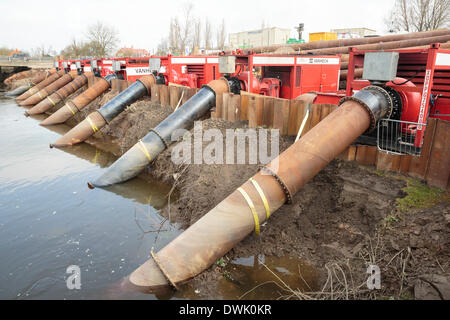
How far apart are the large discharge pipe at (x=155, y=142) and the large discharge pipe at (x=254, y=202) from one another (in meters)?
3.99

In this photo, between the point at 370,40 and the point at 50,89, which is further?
the point at 50,89

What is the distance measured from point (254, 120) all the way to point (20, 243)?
17.6 feet

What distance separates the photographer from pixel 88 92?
14016 mm

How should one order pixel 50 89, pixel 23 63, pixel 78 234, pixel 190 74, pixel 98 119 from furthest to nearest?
pixel 23 63, pixel 50 89, pixel 190 74, pixel 98 119, pixel 78 234

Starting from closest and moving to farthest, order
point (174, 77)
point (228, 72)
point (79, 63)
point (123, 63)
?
point (228, 72), point (174, 77), point (123, 63), point (79, 63)

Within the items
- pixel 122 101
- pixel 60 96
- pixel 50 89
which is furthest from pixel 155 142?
pixel 50 89

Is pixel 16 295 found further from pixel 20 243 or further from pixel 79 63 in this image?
pixel 79 63

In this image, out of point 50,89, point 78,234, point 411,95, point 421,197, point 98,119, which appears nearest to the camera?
point 421,197

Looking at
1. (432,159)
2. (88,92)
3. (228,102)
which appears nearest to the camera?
(432,159)

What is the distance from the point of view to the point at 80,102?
547 inches

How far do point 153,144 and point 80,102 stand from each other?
310 inches

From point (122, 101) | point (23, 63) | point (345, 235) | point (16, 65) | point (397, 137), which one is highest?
point (23, 63)

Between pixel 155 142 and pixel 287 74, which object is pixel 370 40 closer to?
pixel 287 74
